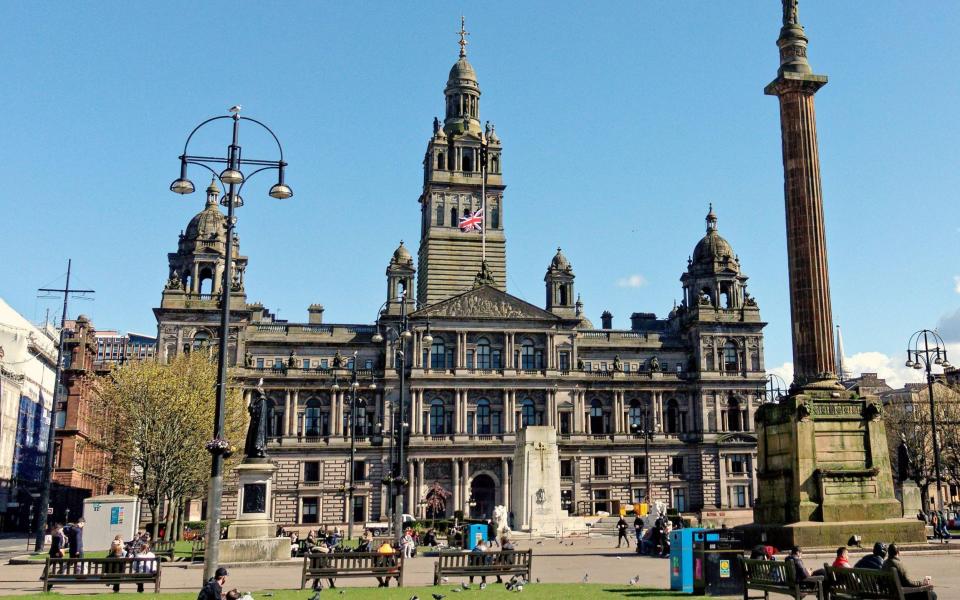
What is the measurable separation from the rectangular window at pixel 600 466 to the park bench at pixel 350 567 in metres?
57.6

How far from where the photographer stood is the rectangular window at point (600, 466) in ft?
258

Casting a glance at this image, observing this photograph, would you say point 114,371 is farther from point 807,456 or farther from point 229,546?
point 807,456

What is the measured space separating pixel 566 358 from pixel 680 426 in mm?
12721

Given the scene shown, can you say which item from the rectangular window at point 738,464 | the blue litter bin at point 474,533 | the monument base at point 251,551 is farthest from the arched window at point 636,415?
the monument base at point 251,551

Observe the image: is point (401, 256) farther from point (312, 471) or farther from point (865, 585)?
point (865, 585)

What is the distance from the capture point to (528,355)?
78562mm

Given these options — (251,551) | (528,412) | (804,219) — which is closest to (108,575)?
(251,551)

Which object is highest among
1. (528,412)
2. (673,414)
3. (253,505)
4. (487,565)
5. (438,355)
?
(438,355)

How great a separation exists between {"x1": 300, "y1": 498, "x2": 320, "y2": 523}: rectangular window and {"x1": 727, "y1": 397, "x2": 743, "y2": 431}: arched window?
37.6 metres

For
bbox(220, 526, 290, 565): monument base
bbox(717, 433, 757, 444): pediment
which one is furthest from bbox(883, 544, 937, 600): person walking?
bbox(717, 433, 757, 444): pediment

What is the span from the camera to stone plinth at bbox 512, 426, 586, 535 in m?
48.1

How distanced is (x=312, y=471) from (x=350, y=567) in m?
54.8

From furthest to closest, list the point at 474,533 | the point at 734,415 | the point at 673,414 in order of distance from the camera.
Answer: the point at 673,414, the point at 734,415, the point at 474,533

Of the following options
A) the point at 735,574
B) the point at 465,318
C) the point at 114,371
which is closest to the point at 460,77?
the point at 465,318
